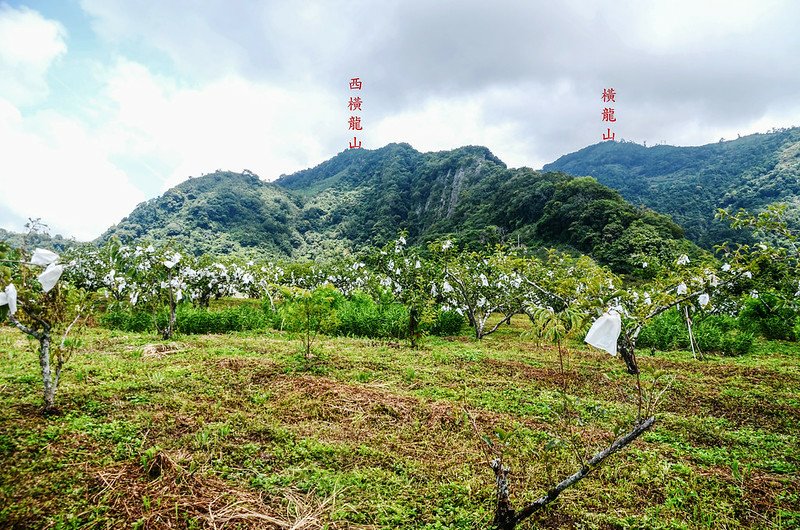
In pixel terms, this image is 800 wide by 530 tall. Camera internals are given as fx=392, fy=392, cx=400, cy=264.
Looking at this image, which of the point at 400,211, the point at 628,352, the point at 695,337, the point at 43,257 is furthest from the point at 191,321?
the point at 400,211

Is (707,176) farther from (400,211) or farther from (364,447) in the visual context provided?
(364,447)

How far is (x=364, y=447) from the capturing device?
397 centimetres

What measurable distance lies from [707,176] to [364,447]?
82251 millimetres

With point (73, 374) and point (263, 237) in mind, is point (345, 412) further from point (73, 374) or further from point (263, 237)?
point (263, 237)

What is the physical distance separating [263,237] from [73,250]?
53445 mm

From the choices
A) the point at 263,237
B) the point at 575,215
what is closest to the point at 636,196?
the point at 575,215

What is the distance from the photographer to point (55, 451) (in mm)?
3465

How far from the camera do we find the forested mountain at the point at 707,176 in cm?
5181

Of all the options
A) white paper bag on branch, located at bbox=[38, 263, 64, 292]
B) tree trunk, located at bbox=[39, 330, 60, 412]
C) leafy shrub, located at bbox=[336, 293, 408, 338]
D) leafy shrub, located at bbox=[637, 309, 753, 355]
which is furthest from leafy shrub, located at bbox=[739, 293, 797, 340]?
tree trunk, located at bbox=[39, 330, 60, 412]

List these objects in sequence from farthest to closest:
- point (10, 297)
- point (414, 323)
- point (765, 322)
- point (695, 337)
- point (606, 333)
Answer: point (765, 322) → point (695, 337) → point (414, 323) → point (10, 297) → point (606, 333)

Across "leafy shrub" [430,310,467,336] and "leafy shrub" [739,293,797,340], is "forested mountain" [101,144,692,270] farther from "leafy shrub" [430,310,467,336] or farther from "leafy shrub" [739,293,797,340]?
"leafy shrub" [430,310,467,336]

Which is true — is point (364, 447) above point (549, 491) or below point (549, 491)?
below

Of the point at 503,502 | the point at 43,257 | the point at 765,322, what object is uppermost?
the point at 43,257

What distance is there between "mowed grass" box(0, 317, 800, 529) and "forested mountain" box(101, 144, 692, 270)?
27.9 m
